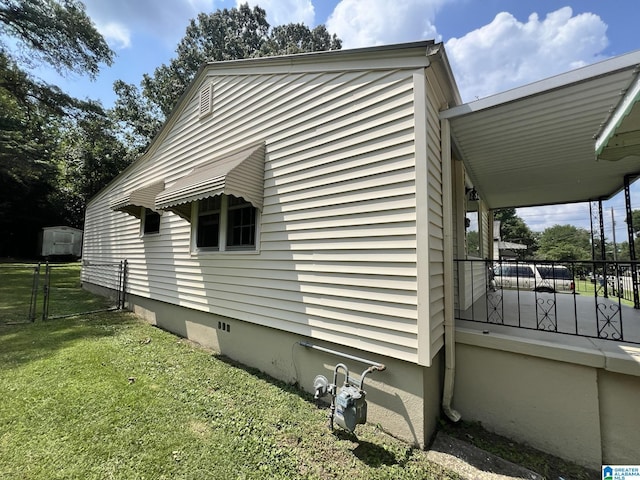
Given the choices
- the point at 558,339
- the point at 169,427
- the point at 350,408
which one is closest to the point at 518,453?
the point at 558,339

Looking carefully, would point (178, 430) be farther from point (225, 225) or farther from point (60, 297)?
point (60, 297)

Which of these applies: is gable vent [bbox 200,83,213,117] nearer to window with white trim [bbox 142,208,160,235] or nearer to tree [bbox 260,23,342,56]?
window with white trim [bbox 142,208,160,235]

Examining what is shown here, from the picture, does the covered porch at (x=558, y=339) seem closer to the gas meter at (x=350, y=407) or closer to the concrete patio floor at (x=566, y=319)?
the concrete patio floor at (x=566, y=319)

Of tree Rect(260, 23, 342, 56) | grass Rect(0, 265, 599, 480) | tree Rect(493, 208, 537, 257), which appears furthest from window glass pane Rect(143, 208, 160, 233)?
tree Rect(493, 208, 537, 257)

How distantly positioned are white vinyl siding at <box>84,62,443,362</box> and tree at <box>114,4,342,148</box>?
74.7 ft

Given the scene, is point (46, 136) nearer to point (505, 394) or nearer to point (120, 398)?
point (120, 398)

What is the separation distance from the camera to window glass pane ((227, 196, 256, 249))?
4.84 metres

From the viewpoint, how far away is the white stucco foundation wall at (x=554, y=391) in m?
2.68

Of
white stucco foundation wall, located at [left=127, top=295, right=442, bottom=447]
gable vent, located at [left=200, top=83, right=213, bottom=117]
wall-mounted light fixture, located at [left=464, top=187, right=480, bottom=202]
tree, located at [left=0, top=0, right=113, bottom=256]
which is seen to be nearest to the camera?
white stucco foundation wall, located at [left=127, top=295, right=442, bottom=447]

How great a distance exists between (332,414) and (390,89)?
11.9 feet

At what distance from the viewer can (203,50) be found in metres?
24.7

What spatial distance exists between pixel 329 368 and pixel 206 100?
5.76 m

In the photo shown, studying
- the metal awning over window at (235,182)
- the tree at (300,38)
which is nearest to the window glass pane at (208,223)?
the metal awning over window at (235,182)

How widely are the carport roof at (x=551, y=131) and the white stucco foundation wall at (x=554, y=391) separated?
6.97ft
